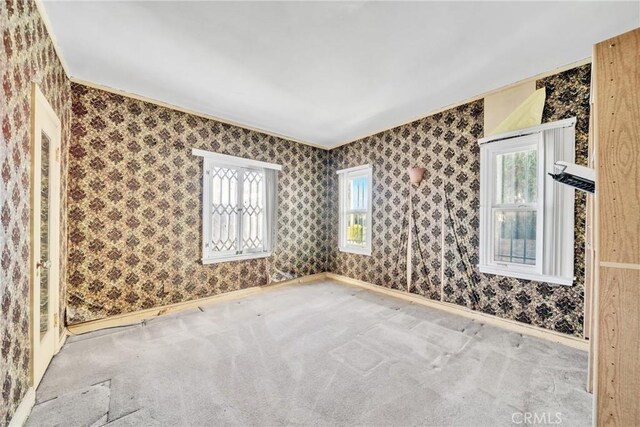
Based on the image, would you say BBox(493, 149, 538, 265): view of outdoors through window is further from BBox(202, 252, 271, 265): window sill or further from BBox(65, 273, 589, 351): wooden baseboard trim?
BBox(202, 252, 271, 265): window sill

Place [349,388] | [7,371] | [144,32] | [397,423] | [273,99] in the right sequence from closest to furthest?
1. [7,371]
2. [397,423]
3. [349,388]
4. [144,32]
5. [273,99]

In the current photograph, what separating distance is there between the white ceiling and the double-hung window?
1.65 m

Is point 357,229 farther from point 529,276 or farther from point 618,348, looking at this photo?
point 618,348

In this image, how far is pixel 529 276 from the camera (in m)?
2.66

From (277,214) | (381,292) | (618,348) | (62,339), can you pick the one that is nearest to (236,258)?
(277,214)

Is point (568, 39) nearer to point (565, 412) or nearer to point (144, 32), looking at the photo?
point (565, 412)

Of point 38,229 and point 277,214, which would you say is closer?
point 38,229

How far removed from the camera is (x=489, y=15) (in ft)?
5.96

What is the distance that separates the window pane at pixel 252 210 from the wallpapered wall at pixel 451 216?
1724 millimetres

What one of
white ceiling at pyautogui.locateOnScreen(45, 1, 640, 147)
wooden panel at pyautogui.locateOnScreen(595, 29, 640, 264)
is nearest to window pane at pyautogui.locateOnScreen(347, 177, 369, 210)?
white ceiling at pyautogui.locateOnScreen(45, 1, 640, 147)

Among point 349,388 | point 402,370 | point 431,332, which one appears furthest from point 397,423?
point 431,332

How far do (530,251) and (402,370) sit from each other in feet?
6.50

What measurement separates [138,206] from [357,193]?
340 centimetres

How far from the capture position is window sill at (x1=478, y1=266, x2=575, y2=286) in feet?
8.05
